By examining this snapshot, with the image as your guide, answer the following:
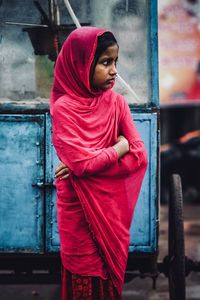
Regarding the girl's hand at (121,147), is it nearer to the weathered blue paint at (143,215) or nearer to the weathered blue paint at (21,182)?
the weathered blue paint at (143,215)

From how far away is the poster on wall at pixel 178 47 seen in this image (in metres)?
10.7

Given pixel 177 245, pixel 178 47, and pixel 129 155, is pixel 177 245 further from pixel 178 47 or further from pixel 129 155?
pixel 178 47

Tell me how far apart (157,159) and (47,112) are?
0.74 metres

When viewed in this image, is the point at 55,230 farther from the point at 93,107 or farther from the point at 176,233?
the point at 93,107

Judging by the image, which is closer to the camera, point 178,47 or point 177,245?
point 177,245

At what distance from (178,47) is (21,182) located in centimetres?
769

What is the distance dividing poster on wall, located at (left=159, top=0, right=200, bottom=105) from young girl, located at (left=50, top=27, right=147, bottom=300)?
26.7ft

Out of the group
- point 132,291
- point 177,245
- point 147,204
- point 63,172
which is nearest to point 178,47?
point 132,291

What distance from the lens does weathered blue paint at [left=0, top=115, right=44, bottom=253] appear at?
359 centimetres

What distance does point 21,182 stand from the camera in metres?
3.63

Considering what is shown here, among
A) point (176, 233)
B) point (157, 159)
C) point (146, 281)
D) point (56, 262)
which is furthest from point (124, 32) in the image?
point (146, 281)

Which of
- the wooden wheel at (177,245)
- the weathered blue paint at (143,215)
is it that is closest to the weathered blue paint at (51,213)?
the weathered blue paint at (143,215)

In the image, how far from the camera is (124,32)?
3588 millimetres

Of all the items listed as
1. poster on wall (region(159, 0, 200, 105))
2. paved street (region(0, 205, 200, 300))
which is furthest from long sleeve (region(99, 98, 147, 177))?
poster on wall (region(159, 0, 200, 105))
